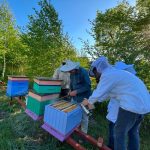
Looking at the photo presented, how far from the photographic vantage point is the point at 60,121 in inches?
122

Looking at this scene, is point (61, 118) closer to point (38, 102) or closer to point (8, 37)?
point (38, 102)

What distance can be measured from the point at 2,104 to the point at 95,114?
9.92ft

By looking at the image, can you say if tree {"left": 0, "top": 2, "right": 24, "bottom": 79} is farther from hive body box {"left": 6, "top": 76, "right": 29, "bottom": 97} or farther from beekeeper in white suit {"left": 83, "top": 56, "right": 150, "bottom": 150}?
beekeeper in white suit {"left": 83, "top": 56, "right": 150, "bottom": 150}

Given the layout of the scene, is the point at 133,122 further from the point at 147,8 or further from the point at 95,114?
the point at 147,8

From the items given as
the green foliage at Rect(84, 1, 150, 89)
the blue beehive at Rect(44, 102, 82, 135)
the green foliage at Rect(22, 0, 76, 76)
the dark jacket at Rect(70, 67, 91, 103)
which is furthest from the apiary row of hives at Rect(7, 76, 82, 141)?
the green foliage at Rect(22, 0, 76, 76)

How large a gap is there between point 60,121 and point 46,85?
1.00m

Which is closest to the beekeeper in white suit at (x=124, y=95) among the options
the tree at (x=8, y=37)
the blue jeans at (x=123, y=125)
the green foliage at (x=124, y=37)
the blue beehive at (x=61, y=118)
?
the blue jeans at (x=123, y=125)

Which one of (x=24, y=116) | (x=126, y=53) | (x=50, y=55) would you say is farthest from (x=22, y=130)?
(x=50, y=55)

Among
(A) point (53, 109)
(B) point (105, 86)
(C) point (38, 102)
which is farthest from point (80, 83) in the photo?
(B) point (105, 86)

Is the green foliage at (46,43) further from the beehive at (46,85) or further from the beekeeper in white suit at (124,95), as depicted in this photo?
the beekeeper in white suit at (124,95)

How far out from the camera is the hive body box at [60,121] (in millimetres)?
3057

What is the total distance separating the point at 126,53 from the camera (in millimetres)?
6855

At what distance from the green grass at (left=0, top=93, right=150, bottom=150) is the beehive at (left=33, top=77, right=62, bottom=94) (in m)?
0.93

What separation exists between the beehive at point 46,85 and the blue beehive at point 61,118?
23.1 inches
